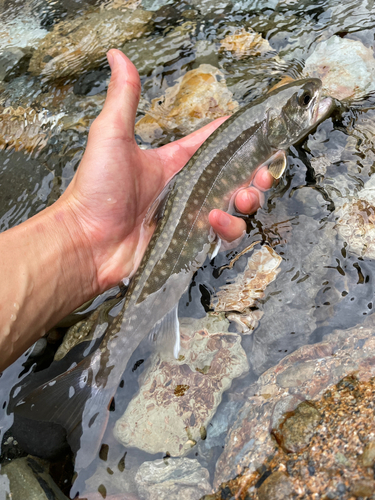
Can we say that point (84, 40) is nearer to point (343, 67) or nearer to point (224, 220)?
point (343, 67)

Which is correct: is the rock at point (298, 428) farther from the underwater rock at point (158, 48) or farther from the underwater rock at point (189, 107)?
the underwater rock at point (158, 48)

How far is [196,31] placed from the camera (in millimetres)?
5230

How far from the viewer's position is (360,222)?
317cm

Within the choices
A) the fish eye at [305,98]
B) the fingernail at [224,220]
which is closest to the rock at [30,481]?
the fingernail at [224,220]

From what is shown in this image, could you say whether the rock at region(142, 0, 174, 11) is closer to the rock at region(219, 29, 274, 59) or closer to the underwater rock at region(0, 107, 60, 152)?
the rock at region(219, 29, 274, 59)

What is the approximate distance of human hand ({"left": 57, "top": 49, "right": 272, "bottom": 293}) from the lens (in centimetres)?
320

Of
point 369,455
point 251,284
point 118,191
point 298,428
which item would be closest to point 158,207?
point 118,191

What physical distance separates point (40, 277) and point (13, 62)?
413 centimetres

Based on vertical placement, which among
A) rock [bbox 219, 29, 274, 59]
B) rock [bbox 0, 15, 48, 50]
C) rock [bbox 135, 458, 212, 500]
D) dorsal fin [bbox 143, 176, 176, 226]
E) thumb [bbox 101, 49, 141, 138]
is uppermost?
rock [bbox 0, 15, 48, 50]

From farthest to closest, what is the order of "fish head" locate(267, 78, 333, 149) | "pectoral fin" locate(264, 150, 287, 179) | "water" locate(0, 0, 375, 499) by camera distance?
"fish head" locate(267, 78, 333, 149), "pectoral fin" locate(264, 150, 287, 179), "water" locate(0, 0, 375, 499)

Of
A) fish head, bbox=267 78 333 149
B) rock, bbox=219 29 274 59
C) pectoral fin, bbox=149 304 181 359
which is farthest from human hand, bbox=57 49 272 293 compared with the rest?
rock, bbox=219 29 274 59

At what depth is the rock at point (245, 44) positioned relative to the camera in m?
4.87

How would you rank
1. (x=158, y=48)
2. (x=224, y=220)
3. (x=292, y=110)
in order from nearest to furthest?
(x=224, y=220) → (x=292, y=110) → (x=158, y=48)

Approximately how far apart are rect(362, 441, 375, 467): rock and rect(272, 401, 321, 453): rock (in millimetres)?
291
